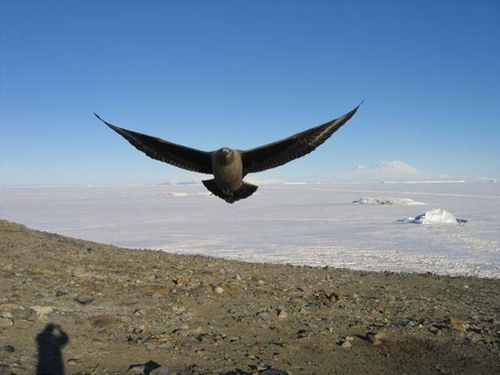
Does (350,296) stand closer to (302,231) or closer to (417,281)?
(417,281)

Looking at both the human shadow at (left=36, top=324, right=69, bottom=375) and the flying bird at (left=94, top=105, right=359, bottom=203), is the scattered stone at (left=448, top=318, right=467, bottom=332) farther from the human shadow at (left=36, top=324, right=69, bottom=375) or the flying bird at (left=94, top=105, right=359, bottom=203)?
the human shadow at (left=36, top=324, right=69, bottom=375)

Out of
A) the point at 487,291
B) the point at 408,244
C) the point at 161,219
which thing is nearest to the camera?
the point at 487,291

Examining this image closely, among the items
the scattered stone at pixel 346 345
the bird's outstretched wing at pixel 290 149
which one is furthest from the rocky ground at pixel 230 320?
the bird's outstretched wing at pixel 290 149

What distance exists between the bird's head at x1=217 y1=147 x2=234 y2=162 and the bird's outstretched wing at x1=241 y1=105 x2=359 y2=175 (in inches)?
29.7

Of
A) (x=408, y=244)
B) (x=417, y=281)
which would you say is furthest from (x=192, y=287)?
(x=408, y=244)

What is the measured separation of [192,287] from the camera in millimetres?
9719

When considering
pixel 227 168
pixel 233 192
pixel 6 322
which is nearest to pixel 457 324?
pixel 233 192

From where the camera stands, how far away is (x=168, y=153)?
5.79 m

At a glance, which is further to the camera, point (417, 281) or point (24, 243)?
point (24, 243)

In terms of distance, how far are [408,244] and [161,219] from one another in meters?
18.0

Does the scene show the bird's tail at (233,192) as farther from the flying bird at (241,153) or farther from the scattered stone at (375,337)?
the scattered stone at (375,337)

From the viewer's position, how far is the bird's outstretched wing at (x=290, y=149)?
534cm

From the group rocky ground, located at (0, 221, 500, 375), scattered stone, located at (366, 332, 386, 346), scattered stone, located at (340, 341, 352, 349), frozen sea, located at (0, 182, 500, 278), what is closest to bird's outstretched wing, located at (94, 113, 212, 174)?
rocky ground, located at (0, 221, 500, 375)

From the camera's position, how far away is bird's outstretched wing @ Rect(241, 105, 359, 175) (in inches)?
210
